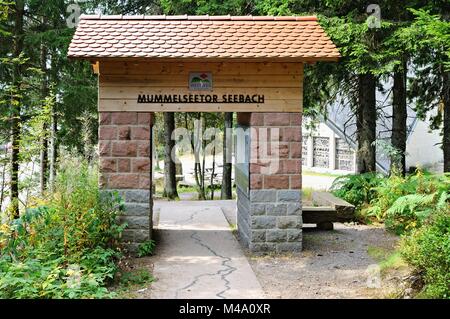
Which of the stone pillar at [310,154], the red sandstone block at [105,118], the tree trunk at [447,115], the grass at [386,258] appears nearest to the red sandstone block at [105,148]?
the red sandstone block at [105,118]

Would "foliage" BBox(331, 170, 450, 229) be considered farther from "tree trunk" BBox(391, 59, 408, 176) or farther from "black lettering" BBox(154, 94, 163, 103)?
"black lettering" BBox(154, 94, 163, 103)

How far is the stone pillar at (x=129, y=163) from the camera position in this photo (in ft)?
32.1

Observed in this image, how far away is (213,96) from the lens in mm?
9859

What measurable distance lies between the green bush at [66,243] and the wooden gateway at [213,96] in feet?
2.09

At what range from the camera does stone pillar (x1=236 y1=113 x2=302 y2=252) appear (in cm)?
999

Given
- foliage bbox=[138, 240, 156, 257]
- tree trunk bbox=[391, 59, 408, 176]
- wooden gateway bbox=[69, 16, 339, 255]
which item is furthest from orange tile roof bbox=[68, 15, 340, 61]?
tree trunk bbox=[391, 59, 408, 176]

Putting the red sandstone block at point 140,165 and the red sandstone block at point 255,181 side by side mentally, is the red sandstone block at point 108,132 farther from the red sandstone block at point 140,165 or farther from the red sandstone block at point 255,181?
the red sandstone block at point 255,181

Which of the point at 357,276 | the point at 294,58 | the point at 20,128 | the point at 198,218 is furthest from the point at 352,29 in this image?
the point at 20,128

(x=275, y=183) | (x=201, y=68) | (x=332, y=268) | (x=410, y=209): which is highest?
(x=201, y=68)

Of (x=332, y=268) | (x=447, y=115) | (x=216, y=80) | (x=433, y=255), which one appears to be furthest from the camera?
(x=447, y=115)

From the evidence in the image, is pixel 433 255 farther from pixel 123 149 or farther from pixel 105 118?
pixel 105 118

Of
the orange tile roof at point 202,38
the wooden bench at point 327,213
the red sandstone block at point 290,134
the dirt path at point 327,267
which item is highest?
the orange tile roof at point 202,38

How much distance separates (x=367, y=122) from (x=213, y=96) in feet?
23.3

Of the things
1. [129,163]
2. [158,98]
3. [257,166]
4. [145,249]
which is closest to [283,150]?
[257,166]
